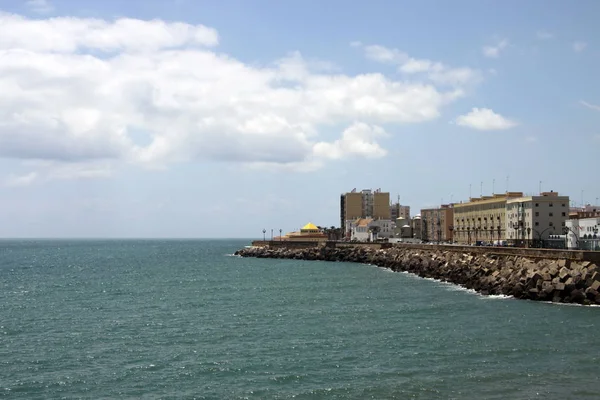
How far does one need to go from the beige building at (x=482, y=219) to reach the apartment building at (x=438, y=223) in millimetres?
8913

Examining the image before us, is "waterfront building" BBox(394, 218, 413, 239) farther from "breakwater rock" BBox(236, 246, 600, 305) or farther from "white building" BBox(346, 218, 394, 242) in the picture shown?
"breakwater rock" BBox(236, 246, 600, 305)

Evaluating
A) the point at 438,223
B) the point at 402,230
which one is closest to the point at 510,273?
the point at 438,223

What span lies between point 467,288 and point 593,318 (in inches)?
888

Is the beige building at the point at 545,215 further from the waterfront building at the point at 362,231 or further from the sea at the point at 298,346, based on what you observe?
the sea at the point at 298,346

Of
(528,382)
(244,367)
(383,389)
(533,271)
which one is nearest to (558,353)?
(528,382)

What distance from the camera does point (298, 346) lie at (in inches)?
1414

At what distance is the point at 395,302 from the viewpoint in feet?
181

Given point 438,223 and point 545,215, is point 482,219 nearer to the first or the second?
point 545,215

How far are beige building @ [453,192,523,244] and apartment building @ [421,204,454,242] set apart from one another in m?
8.91

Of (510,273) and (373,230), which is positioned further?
(373,230)

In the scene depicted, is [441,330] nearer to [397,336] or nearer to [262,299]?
[397,336]

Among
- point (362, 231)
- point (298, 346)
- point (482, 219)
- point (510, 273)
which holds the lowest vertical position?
point (298, 346)

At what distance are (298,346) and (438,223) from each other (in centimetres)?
13581

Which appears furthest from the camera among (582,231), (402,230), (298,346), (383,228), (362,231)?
(402,230)
